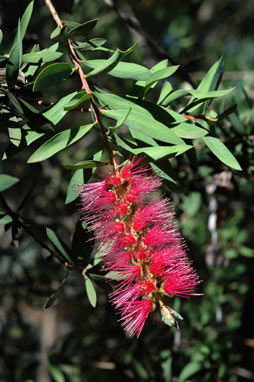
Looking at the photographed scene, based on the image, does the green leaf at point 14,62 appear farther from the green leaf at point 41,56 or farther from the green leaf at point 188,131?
the green leaf at point 188,131

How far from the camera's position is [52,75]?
691 mm

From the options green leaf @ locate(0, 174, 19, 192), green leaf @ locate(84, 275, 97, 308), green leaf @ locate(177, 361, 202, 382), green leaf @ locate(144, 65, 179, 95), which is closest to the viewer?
green leaf @ locate(0, 174, 19, 192)

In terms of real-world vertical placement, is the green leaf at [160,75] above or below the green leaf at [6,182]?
below

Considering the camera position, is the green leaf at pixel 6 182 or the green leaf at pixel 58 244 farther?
the green leaf at pixel 58 244

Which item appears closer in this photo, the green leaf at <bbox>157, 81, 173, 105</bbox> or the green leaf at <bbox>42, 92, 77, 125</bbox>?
the green leaf at <bbox>42, 92, 77, 125</bbox>

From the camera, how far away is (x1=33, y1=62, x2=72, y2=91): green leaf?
677 mm

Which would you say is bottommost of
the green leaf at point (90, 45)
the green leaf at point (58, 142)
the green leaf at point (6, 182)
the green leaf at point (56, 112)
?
the green leaf at point (58, 142)

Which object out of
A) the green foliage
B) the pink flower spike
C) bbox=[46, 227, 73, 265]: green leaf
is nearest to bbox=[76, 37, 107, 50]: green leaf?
the green foliage

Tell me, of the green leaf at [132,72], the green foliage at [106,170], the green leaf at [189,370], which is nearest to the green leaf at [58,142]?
the green foliage at [106,170]

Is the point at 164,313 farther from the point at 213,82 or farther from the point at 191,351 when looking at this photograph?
the point at 191,351

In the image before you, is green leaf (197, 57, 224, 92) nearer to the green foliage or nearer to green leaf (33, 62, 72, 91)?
the green foliage

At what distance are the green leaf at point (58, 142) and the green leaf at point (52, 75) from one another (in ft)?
0.26

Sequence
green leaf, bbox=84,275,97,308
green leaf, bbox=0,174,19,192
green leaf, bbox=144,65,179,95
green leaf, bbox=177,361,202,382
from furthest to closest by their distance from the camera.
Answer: green leaf, bbox=177,361,202,382 < green leaf, bbox=84,275,97,308 < green leaf, bbox=144,65,179,95 < green leaf, bbox=0,174,19,192

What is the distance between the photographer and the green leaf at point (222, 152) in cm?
77
